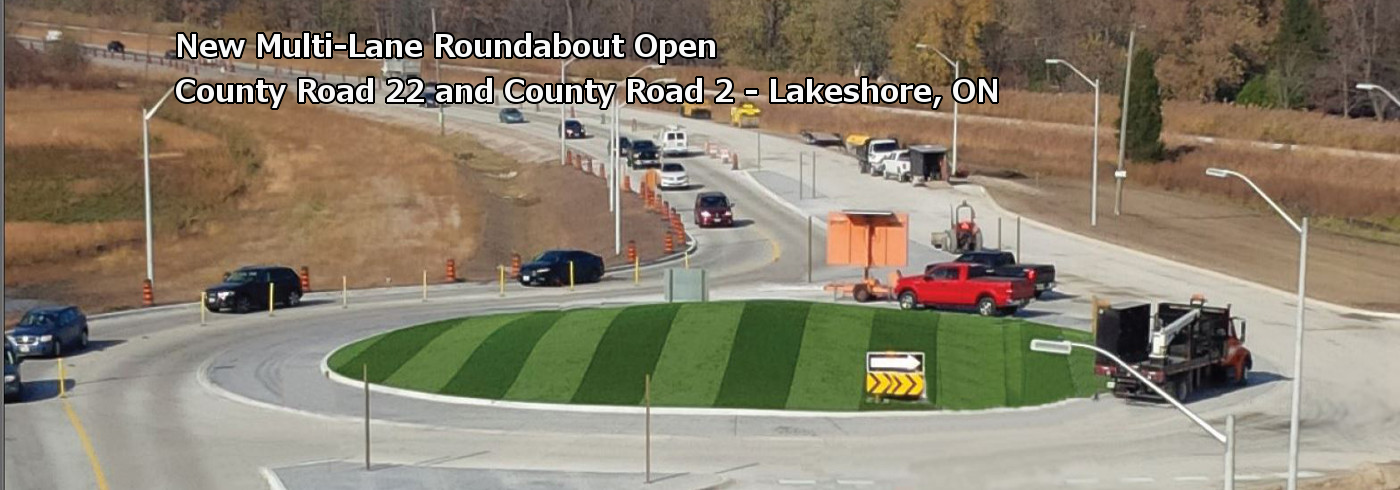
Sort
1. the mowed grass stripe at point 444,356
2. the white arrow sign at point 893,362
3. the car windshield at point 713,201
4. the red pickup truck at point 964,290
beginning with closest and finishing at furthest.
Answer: the white arrow sign at point 893,362
the mowed grass stripe at point 444,356
the red pickup truck at point 964,290
the car windshield at point 713,201

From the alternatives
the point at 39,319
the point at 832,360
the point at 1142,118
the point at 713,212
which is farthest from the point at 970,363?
the point at 1142,118

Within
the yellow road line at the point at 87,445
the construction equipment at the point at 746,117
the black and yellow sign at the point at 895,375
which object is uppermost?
the construction equipment at the point at 746,117

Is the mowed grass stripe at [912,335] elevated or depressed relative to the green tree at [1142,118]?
depressed

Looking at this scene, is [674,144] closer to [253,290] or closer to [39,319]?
[253,290]

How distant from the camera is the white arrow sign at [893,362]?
1555 inches

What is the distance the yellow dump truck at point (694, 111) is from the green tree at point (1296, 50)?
42073 mm

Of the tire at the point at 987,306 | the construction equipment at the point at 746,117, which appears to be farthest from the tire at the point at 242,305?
the construction equipment at the point at 746,117

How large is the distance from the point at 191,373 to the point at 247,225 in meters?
46.1

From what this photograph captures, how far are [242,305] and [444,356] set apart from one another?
13.7 meters

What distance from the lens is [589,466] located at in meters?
33.8

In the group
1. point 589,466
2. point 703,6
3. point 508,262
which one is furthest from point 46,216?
point 703,6

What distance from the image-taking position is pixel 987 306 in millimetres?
51500

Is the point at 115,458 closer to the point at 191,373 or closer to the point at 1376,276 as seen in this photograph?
the point at 191,373

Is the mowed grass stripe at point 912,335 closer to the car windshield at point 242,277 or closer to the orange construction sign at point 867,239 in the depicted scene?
the orange construction sign at point 867,239
